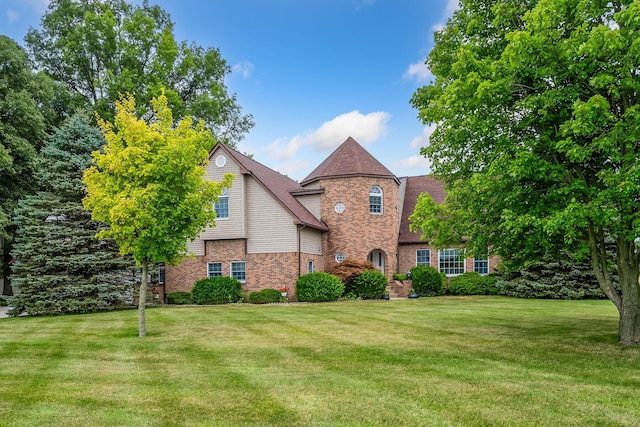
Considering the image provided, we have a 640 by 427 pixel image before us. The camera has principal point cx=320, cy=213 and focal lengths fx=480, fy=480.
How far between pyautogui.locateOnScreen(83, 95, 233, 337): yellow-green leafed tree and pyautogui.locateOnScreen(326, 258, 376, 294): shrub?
13440 mm

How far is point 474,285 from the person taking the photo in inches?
1070

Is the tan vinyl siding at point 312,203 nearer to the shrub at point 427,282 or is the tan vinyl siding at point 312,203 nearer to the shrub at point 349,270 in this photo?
the shrub at point 349,270

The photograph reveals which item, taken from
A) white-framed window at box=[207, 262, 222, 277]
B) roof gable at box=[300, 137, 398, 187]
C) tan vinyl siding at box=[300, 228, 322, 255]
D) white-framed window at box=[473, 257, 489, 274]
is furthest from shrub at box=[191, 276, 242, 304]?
white-framed window at box=[473, 257, 489, 274]

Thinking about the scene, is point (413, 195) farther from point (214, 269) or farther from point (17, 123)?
point (17, 123)

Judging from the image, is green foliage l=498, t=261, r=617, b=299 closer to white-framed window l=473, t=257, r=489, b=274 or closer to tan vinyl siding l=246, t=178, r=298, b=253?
white-framed window l=473, t=257, r=489, b=274

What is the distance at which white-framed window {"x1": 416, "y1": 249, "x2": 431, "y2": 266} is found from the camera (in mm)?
29438

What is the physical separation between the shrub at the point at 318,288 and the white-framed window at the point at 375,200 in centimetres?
548

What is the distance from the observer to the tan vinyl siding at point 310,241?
24969 millimetres

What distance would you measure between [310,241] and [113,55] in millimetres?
20868

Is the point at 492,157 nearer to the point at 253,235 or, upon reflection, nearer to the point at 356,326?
the point at 356,326

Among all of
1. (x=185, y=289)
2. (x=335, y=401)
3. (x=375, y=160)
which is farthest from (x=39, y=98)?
(x=335, y=401)

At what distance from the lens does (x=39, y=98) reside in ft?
92.5

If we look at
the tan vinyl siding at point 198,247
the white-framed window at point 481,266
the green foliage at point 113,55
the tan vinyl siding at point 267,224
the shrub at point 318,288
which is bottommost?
the shrub at point 318,288

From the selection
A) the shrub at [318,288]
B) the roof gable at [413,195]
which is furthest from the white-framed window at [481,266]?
the shrub at [318,288]
